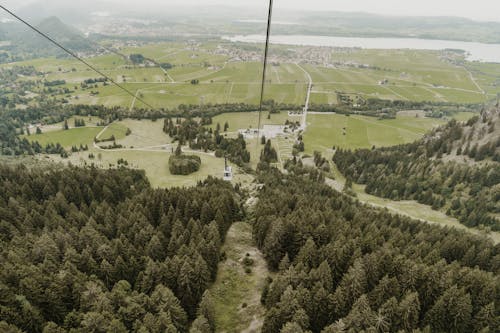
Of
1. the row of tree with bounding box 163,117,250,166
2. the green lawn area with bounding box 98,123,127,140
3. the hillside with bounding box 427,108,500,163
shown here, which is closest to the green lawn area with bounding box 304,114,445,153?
the hillside with bounding box 427,108,500,163

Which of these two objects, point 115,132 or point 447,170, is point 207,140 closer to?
point 115,132

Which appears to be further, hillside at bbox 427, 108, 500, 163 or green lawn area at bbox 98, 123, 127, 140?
green lawn area at bbox 98, 123, 127, 140

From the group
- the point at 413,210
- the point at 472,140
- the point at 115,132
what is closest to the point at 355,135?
the point at 472,140

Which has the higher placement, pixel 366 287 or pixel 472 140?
pixel 472 140

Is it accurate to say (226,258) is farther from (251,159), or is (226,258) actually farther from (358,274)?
(251,159)

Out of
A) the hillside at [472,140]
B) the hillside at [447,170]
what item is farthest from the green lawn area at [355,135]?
the hillside at [472,140]

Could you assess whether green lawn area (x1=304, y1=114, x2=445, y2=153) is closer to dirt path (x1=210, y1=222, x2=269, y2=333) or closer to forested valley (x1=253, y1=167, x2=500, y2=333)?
dirt path (x1=210, y1=222, x2=269, y2=333)
